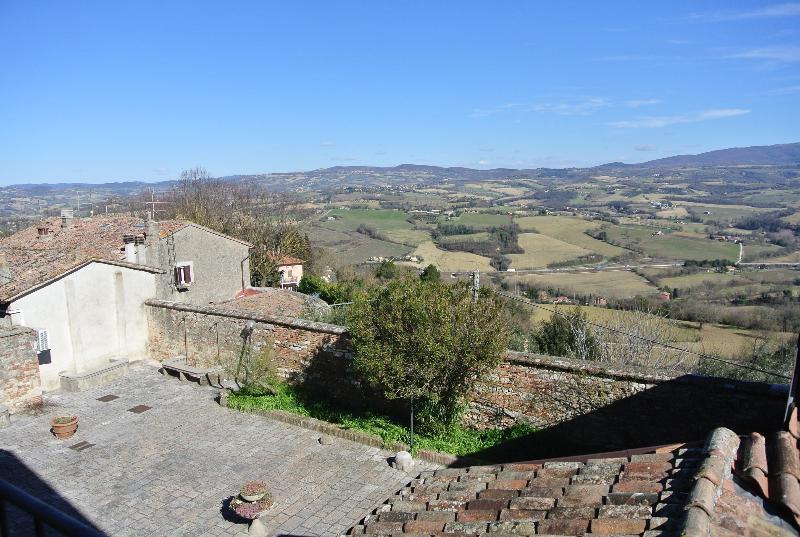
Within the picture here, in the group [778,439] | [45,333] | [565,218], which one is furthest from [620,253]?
[778,439]

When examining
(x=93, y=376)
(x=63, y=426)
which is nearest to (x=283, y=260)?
(x=93, y=376)

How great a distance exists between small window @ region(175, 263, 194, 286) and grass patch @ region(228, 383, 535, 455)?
9102 mm

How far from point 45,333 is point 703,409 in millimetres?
16655

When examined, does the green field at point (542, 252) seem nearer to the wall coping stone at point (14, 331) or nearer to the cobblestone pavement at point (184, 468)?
the cobblestone pavement at point (184, 468)

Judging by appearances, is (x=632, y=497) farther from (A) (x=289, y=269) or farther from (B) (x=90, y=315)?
(A) (x=289, y=269)

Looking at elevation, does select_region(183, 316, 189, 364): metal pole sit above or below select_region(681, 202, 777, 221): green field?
below

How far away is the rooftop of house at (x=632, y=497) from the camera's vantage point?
327cm

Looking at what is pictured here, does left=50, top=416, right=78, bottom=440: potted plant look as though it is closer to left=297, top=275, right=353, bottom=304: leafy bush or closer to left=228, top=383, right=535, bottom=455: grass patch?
left=228, top=383, right=535, bottom=455: grass patch

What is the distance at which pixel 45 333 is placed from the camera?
15.5 m

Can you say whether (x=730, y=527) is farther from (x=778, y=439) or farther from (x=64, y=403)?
(x=64, y=403)

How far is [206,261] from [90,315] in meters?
7.56

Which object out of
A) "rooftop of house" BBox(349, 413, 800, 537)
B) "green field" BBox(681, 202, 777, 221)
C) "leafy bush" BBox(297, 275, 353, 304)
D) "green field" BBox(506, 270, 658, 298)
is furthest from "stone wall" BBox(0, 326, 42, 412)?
"green field" BBox(681, 202, 777, 221)

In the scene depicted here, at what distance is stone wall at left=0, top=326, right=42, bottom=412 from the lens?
1376cm

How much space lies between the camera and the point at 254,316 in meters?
15.7
